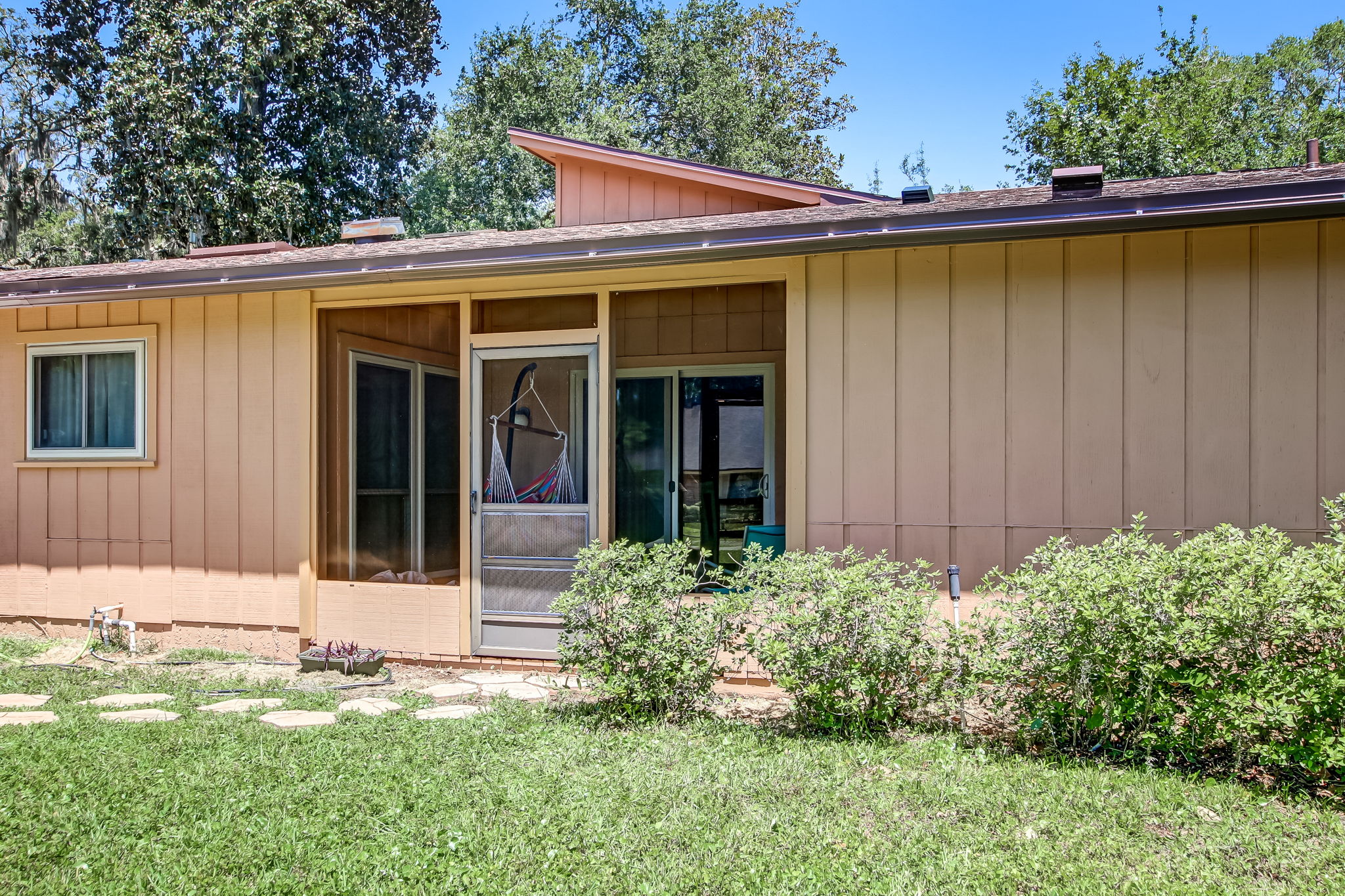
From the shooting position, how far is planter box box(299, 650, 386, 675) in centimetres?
537

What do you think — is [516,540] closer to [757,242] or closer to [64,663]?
[757,242]

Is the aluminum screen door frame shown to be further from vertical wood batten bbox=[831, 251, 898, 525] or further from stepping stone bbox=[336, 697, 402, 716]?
vertical wood batten bbox=[831, 251, 898, 525]

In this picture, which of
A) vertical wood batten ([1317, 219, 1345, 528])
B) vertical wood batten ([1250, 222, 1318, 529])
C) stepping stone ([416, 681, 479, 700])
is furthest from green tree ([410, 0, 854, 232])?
vertical wood batten ([1317, 219, 1345, 528])

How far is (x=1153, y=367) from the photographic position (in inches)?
176

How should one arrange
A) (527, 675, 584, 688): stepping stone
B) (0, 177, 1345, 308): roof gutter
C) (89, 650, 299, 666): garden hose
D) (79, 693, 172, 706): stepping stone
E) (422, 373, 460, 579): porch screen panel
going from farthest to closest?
1. (422, 373, 460, 579): porch screen panel
2. (89, 650, 299, 666): garden hose
3. (527, 675, 584, 688): stepping stone
4. (79, 693, 172, 706): stepping stone
5. (0, 177, 1345, 308): roof gutter

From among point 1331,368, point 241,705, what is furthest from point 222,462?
point 1331,368

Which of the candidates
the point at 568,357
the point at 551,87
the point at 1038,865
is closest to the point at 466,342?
the point at 568,357

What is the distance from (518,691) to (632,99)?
20028mm

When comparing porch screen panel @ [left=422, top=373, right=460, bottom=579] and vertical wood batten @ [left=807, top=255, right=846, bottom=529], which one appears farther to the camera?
porch screen panel @ [left=422, top=373, right=460, bottom=579]

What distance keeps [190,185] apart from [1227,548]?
16.9m

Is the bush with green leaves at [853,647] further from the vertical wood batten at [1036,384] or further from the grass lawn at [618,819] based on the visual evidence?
the vertical wood batten at [1036,384]

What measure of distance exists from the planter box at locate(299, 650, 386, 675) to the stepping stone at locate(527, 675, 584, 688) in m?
0.95

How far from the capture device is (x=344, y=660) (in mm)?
5391

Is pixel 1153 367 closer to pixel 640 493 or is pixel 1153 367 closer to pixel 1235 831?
pixel 1235 831
